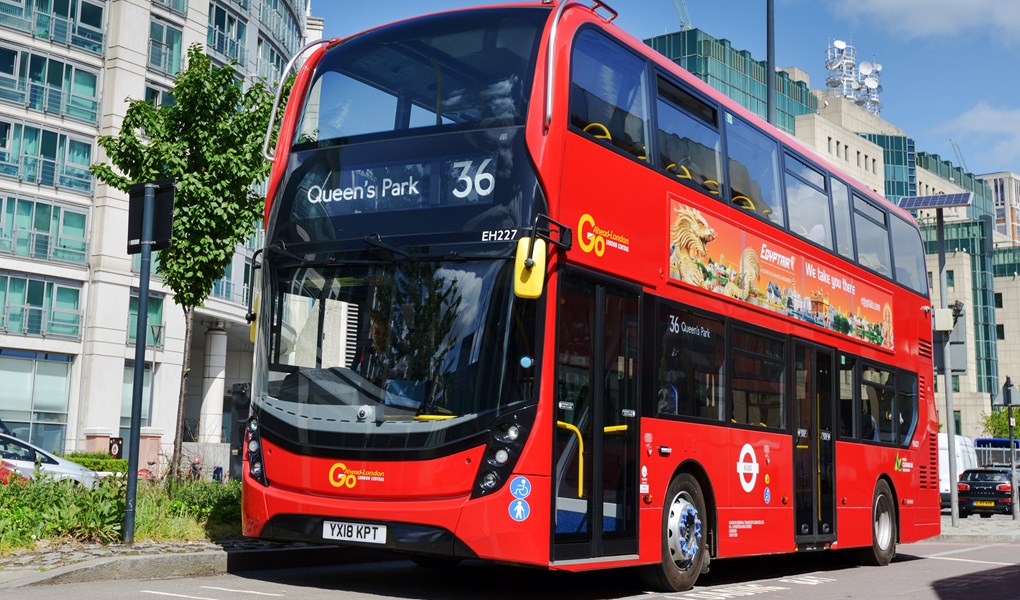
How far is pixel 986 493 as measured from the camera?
1572 inches

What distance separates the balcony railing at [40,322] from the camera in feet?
125

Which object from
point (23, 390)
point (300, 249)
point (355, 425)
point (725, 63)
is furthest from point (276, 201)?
point (725, 63)

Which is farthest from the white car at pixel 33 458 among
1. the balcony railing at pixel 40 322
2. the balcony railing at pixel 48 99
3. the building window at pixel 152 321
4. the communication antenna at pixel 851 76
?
the communication antenna at pixel 851 76

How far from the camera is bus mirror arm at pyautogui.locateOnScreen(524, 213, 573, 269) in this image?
911 centimetres

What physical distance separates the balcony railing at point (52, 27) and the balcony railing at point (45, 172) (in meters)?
4.08

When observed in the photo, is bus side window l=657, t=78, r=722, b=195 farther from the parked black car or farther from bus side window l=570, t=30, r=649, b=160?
the parked black car

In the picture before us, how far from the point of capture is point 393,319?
9.73 meters

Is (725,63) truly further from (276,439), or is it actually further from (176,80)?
(276,439)

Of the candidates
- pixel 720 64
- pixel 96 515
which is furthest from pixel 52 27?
pixel 720 64

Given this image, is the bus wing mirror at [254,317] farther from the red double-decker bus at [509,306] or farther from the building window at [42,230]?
the building window at [42,230]

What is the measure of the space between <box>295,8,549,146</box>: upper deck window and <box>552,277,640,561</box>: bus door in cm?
172

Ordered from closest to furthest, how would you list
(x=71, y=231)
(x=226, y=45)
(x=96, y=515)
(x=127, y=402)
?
(x=96, y=515) < (x=71, y=231) < (x=127, y=402) < (x=226, y=45)

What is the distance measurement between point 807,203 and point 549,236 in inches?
248

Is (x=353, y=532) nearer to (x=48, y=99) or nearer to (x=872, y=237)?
(x=872, y=237)
